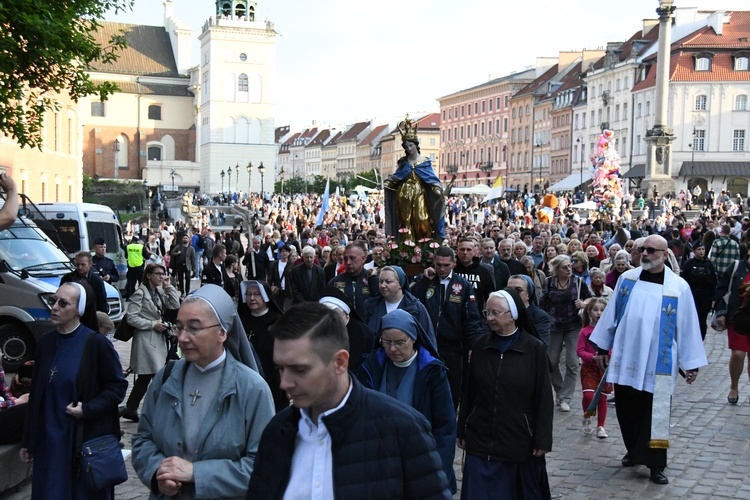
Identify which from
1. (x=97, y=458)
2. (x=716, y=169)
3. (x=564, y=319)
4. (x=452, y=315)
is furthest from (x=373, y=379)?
(x=716, y=169)

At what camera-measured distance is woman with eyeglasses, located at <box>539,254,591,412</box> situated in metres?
11.3

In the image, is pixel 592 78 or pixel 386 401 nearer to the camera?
pixel 386 401

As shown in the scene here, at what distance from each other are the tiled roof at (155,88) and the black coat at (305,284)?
9758 centimetres

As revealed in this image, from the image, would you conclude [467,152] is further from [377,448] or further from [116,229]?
[377,448]

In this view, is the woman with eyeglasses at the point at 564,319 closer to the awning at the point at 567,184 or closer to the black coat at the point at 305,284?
the black coat at the point at 305,284

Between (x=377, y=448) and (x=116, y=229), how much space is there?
2304cm

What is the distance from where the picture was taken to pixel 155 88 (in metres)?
108

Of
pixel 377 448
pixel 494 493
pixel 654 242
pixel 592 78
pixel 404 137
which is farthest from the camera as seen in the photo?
pixel 592 78

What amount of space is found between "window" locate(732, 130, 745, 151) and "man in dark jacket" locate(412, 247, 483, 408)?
70506 mm

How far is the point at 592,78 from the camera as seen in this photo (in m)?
86.2

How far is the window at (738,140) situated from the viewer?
74.1 m

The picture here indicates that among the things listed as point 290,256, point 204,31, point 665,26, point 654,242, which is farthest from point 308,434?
point 204,31

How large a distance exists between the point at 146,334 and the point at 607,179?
91.2 ft

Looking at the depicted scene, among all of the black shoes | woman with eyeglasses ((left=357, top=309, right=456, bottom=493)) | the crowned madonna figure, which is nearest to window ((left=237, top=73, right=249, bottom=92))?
the crowned madonna figure
